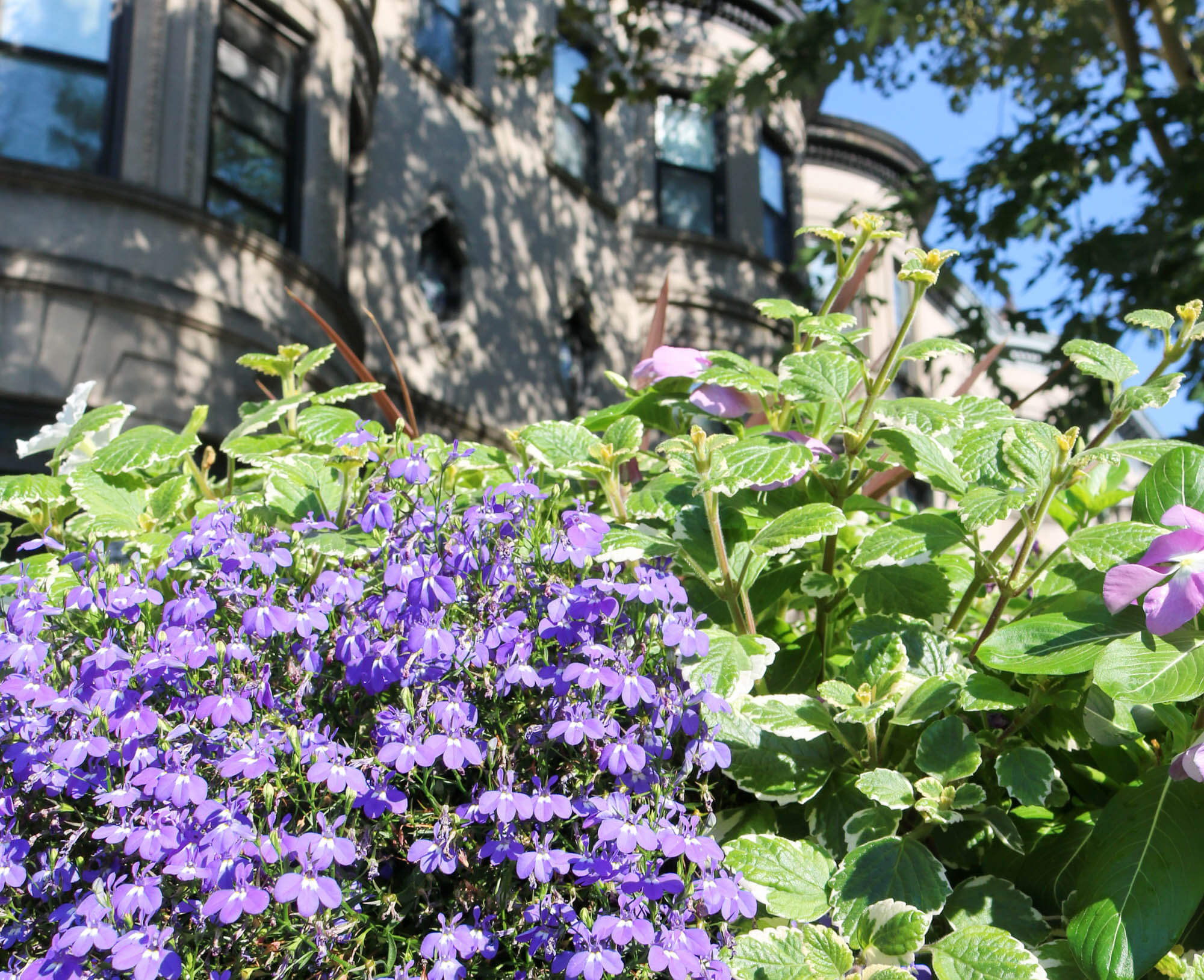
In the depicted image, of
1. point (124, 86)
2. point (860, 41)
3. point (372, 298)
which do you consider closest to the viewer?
point (124, 86)

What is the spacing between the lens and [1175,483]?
1.47 m

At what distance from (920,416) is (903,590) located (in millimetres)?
270

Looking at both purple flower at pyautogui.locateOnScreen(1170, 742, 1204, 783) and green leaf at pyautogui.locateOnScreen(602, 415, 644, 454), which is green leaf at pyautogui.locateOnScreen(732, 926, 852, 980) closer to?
purple flower at pyautogui.locateOnScreen(1170, 742, 1204, 783)

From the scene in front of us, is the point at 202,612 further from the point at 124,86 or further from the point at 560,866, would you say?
the point at 124,86

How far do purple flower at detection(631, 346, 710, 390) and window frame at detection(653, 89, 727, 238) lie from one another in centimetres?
1415

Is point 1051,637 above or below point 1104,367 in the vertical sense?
below

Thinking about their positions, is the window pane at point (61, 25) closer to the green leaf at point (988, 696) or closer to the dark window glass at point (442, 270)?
the dark window glass at point (442, 270)

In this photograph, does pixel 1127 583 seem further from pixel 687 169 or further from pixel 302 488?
pixel 687 169

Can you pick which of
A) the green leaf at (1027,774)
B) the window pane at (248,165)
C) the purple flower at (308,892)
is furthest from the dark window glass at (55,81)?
the green leaf at (1027,774)

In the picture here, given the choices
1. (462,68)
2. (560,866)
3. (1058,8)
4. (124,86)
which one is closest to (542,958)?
(560,866)

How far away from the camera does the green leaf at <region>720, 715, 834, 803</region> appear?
1.52m

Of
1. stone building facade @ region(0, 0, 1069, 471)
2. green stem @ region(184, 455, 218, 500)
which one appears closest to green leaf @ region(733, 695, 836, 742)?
green stem @ region(184, 455, 218, 500)

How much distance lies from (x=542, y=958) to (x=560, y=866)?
0.15 meters

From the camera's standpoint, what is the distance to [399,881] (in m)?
1.40
